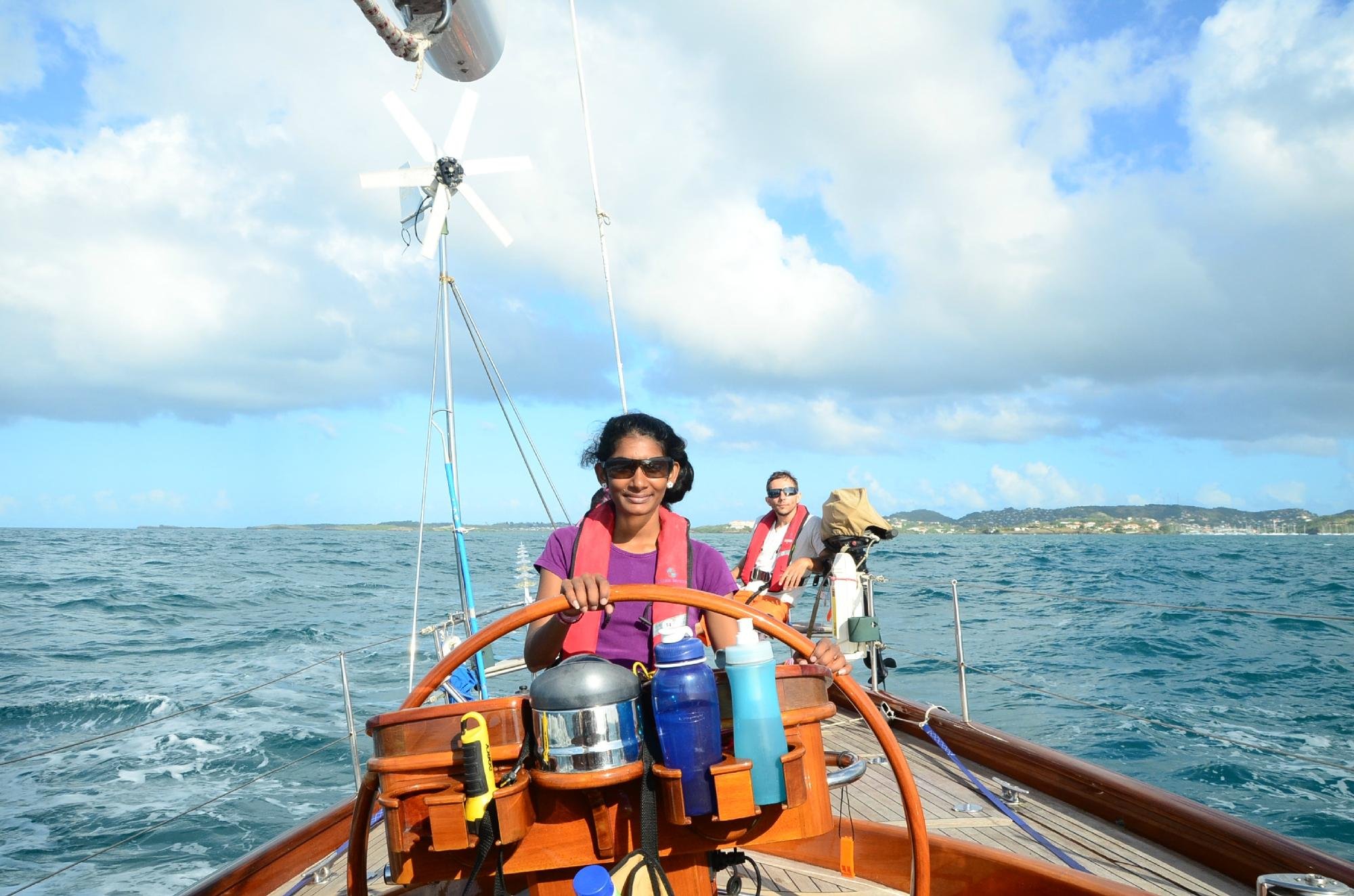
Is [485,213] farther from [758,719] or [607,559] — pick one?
[758,719]

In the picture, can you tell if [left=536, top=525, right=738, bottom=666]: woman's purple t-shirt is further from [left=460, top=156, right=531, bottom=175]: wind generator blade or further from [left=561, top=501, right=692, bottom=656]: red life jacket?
[left=460, top=156, right=531, bottom=175]: wind generator blade

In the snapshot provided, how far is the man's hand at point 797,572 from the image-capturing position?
18.9ft

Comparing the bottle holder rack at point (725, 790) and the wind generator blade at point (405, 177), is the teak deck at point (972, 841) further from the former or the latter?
the wind generator blade at point (405, 177)

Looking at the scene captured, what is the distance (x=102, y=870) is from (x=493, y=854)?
5.30 meters

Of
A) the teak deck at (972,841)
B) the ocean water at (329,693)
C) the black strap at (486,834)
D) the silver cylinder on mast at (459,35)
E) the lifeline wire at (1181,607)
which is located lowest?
the ocean water at (329,693)

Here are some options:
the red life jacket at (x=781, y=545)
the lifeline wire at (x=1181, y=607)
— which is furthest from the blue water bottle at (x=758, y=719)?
the red life jacket at (x=781, y=545)

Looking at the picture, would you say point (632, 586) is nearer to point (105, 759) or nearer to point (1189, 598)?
point (105, 759)

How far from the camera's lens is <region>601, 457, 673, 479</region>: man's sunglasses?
100 inches

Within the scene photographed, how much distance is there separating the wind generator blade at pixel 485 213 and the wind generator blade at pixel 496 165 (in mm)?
158

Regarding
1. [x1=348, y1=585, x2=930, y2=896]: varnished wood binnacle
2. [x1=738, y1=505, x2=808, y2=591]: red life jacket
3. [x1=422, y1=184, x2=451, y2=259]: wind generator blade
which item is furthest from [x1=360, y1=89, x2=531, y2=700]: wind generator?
[x1=348, y1=585, x2=930, y2=896]: varnished wood binnacle

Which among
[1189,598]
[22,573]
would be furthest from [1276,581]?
[22,573]

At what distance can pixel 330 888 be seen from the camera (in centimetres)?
311

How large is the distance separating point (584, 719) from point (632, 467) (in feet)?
3.32

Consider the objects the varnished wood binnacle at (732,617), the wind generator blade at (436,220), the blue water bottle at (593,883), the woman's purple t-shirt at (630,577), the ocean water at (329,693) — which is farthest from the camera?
the wind generator blade at (436,220)
